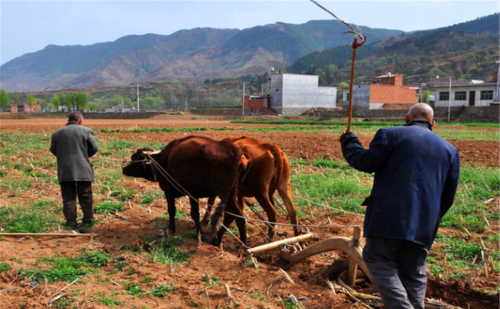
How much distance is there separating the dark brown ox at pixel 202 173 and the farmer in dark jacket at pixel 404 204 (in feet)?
10.8

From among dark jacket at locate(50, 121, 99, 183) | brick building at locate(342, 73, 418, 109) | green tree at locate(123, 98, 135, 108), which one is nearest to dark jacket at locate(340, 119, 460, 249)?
dark jacket at locate(50, 121, 99, 183)

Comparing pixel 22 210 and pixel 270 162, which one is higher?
pixel 270 162

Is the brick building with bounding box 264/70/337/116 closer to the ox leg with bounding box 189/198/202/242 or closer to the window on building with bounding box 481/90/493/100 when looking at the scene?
the window on building with bounding box 481/90/493/100

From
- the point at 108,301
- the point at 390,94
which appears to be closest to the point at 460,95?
the point at 390,94

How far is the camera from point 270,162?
295 inches

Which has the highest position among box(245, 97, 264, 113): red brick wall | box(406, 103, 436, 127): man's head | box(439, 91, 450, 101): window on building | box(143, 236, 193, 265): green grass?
box(439, 91, 450, 101): window on building

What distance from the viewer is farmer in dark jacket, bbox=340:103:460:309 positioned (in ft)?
12.4

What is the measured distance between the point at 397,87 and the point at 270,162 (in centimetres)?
7232

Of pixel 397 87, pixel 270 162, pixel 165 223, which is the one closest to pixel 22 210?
pixel 165 223

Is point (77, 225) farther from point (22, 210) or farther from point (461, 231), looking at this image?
point (461, 231)

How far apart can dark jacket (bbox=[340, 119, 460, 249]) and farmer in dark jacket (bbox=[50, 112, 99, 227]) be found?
567 cm

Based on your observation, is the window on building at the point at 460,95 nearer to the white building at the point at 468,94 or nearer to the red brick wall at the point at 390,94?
the white building at the point at 468,94

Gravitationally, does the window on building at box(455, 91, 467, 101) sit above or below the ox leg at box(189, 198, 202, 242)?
above

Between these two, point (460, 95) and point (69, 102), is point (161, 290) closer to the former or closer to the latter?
point (460, 95)
